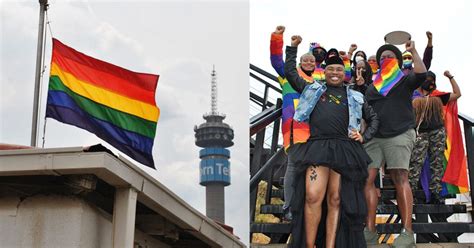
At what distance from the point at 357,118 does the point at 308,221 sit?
2.75 ft

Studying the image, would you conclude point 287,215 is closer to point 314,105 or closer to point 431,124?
point 314,105

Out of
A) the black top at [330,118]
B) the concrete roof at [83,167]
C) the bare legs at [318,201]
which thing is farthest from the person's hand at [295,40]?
the concrete roof at [83,167]

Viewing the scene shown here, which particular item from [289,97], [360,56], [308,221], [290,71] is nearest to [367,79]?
[360,56]

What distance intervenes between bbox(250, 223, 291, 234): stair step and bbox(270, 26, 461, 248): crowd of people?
0.45 ft

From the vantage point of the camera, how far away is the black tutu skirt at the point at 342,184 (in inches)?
215

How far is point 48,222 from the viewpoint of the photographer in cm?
461

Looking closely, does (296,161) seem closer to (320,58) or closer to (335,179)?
(335,179)

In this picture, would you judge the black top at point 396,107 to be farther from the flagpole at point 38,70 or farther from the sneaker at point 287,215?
the flagpole at point 38,70

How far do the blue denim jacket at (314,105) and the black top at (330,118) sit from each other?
A: 37 millimetres

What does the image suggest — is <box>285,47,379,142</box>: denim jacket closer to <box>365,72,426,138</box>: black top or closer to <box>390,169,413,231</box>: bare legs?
<box>365,72,426,138</box>: black top

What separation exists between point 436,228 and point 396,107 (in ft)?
3.71

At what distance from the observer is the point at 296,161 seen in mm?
5582

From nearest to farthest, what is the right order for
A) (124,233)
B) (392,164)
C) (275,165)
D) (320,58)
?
(124,233) → (392,164) → (320,58) → (275,165)

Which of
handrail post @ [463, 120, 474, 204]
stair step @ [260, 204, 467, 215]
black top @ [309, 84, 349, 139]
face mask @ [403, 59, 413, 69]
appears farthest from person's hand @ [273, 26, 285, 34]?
handrail post @ [463, 120, 474, 204]
